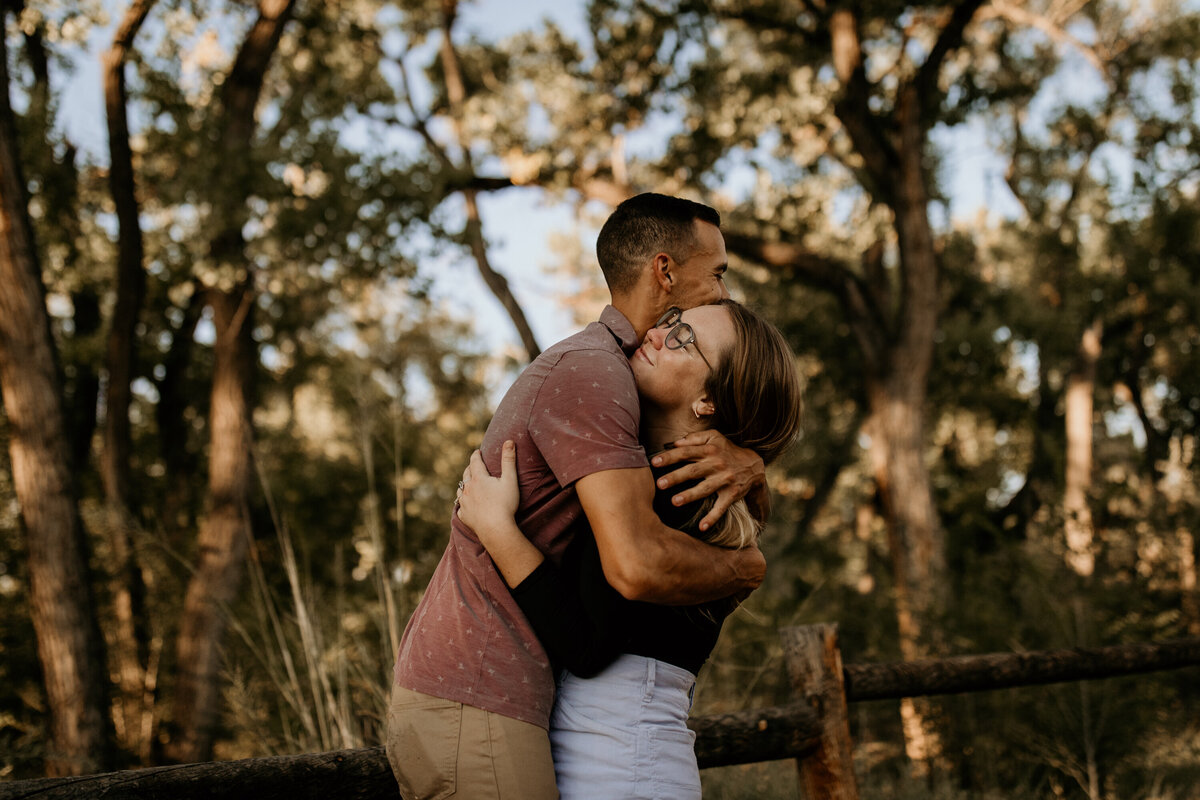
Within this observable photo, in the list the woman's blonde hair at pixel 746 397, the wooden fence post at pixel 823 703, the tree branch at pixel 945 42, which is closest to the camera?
the woman's blonde hair at pixel 746 397

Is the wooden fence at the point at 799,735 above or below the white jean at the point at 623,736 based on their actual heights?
below

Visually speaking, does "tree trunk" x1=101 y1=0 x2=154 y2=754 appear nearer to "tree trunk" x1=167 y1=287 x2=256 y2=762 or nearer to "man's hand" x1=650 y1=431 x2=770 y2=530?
"tree trunk" x1=167 y1=287 x2=256 y2=762

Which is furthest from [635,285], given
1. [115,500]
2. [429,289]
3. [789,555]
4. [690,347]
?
[789,555]

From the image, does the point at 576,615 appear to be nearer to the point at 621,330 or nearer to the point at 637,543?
the point at 637,543

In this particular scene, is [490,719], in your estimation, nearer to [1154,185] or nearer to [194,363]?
[194,363]

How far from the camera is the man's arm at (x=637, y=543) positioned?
1.56 meters

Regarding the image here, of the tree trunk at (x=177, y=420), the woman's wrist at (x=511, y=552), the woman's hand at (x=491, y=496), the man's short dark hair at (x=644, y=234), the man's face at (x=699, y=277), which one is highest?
the tree trunk at (x=177, y=420)

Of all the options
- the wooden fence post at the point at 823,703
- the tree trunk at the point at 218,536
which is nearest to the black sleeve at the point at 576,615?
the wooden fence post at the point at 823,703

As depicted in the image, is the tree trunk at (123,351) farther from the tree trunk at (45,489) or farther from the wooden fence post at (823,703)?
the wooden fence post at (823,703)

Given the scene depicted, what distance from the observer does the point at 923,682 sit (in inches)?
141

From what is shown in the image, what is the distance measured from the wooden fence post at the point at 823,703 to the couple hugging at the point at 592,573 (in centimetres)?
158

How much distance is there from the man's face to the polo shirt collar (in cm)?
15

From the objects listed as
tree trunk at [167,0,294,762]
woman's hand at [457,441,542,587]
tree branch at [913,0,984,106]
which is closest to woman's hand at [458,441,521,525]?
woman's hand at [457,441,542,587]

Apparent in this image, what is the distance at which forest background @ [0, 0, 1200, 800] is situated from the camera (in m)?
5.76
